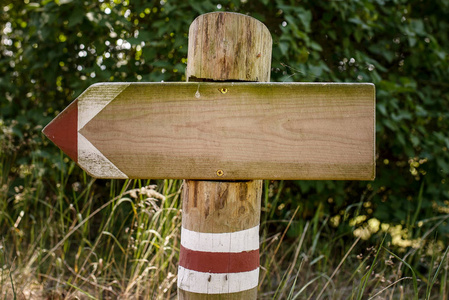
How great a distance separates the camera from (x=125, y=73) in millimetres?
2311

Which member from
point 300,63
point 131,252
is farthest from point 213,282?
point 300,63

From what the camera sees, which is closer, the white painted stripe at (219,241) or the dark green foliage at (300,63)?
the white painted stripe at (219,241)

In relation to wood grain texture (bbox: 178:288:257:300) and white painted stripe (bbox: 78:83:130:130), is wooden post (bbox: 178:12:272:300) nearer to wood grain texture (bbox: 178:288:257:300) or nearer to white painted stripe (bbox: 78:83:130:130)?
wood grain texture (bbox: 178:288:257:300)

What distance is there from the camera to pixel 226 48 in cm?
88

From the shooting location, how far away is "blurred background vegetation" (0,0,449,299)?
80.5 inches

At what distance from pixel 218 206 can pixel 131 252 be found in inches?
53.3

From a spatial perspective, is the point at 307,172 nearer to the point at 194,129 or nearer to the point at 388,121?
the point at 194,129

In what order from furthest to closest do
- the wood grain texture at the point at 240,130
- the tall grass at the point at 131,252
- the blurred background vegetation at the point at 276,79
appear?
the blurred background vegetation at the point at 276,79 < the tall grass at the point at 131,252 < the wood grain texture at the point at 240,130

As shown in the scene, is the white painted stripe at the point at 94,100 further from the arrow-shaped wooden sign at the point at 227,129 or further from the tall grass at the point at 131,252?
the tall grass at the point at 131,252

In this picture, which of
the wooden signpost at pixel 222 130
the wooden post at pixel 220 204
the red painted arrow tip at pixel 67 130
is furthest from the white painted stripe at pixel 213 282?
the red painted arrow tip at pixel 67 130

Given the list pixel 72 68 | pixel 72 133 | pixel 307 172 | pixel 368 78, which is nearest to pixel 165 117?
pixel 72 133

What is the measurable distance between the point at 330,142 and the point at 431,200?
2.01 m

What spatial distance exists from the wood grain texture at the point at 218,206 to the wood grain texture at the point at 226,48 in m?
0.24

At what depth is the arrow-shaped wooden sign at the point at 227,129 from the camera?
820 millimetres
